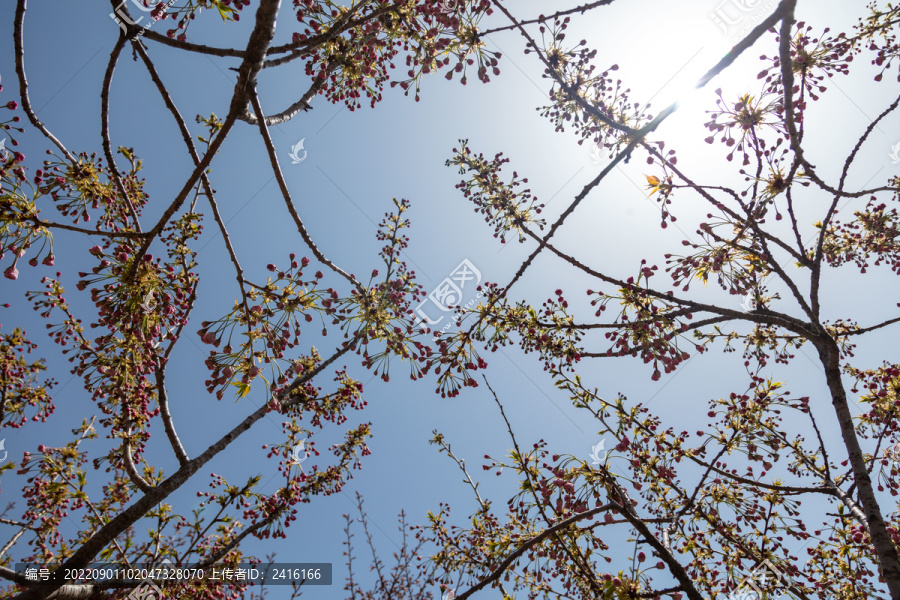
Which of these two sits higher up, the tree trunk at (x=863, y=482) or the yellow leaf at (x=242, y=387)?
the yellow leaf at (x=242, y=387)

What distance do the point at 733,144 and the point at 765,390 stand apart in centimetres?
244

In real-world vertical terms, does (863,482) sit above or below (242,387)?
below

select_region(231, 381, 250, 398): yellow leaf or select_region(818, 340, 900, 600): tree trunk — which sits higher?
select_region(231, 381, 250, 398): yellow leaf

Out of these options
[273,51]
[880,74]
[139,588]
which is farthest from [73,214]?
[880,74]

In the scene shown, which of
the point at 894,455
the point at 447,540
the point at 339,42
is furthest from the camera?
the point at 447,540

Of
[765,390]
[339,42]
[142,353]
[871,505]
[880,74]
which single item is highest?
[339,42]

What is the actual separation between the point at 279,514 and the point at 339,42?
5293mm

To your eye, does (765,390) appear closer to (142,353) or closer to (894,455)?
(894,455)

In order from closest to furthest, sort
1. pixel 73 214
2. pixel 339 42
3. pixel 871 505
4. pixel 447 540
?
pixel 871 505 < pixel 73 214 < pixel 339 42 < pixel 447 540

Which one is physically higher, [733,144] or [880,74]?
[880,74]

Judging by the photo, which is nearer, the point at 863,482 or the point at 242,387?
the point at 242,387

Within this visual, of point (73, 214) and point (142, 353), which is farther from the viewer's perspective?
point (142, 353)

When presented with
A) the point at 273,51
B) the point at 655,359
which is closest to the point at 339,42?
the point at 273,51

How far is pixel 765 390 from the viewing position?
3.88m
